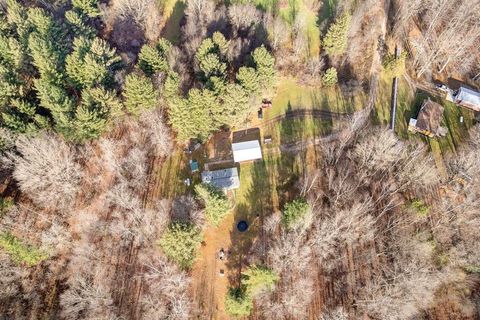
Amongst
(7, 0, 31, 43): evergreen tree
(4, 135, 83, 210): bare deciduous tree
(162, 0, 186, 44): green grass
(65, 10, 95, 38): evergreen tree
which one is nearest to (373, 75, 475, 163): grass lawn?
(162, 0, 186, 44): green grass

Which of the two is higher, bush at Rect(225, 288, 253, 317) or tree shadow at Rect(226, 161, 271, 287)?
tree shadow at Rect(226, 161, 271, 287)

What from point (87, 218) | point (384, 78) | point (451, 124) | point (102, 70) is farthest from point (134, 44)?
point (451, 124)

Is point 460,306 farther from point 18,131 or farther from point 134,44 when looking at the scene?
point 134,44

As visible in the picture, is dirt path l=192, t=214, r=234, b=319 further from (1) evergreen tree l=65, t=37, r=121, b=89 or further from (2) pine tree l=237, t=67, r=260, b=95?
(1) evergreen tree l=65, t=37, r=121, b=89

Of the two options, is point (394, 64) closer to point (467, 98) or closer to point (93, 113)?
point (467, 98)

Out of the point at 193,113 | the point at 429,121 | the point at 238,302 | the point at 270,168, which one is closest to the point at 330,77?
the point at 429,121

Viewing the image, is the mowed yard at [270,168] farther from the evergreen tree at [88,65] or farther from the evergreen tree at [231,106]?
the evergreen tree at [88,65]

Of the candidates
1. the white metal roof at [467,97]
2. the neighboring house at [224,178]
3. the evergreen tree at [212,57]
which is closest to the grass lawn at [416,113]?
the white metal roof at [467,97]
